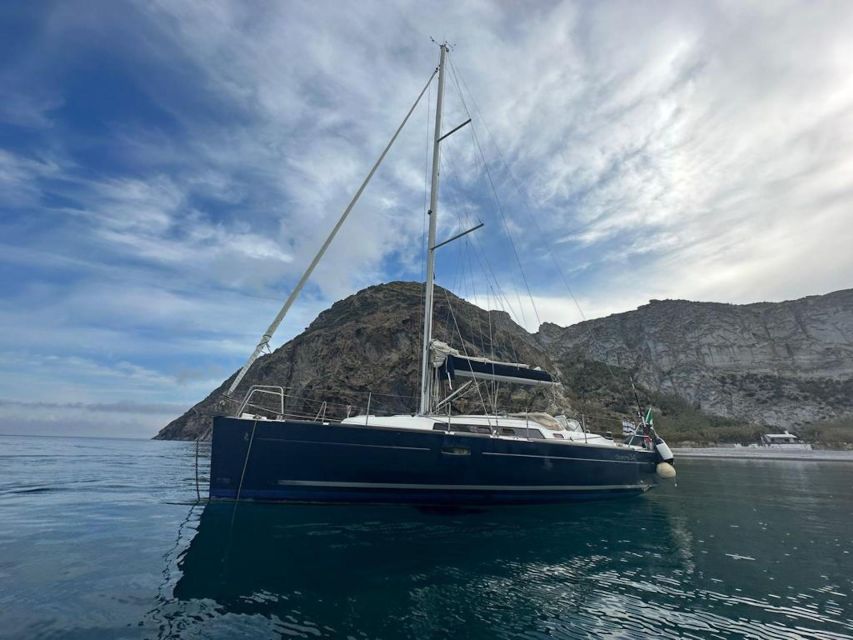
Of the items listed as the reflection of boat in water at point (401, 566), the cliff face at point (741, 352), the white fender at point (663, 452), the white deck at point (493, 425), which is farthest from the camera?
the cliff face at point (741, 352)

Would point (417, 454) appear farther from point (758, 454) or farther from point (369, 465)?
point (758, 454)

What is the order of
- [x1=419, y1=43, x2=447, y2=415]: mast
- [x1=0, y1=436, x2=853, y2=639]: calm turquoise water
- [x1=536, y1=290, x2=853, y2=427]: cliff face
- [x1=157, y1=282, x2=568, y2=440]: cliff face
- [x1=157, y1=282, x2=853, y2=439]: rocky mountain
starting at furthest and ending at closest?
[x1=536, y1=290, x2=853, y2=427]: cliff face
[x1=157, y1=282, x2=853, y2=439]: rocky mountain
[x1=157, y1=282, x2=568, y2=440]: cliff face
[x1=419, y1=43, x2=447, y2=415]: mast
[x1=0, y1=436, x2=853, y2=639]: calm turquoise water

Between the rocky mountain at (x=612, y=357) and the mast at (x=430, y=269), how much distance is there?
79.3 feet

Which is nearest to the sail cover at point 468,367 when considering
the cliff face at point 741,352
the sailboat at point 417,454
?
the sailboat at point 417,454

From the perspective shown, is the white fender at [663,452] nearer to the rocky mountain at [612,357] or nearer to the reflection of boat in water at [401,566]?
the reflection of boat in water at [401,566]

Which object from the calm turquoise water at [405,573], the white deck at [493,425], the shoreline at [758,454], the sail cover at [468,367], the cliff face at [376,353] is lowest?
the shoreline at [758,454]

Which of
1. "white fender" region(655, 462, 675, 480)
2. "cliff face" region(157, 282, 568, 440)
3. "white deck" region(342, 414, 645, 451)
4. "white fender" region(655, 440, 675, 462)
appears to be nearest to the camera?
"white deck" region(342, 414, 645, 451)

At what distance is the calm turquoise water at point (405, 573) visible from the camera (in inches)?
205

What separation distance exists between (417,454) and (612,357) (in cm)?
11074

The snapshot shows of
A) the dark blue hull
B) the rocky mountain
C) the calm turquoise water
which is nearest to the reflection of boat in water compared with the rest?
the calm turquoise water

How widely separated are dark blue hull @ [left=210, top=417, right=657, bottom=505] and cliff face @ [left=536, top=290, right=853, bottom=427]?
91648 mm

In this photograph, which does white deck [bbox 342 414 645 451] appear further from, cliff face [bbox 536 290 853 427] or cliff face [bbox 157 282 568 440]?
cliff face [bbox 536 290 853 427]

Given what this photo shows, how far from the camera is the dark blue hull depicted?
1079cm

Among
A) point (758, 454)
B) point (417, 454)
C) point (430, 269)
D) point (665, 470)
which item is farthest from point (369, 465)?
point (758, 454)
